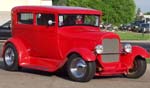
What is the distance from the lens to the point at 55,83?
504 inches

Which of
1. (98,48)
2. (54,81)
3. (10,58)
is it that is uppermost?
(98,48)

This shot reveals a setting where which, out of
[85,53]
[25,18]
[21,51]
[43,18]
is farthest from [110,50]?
[25,18]

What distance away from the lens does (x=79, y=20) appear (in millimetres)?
14602

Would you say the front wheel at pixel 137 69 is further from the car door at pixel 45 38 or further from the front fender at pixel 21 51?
the front fender at pixel 21 51

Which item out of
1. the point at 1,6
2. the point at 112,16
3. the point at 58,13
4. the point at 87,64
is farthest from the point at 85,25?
the point at 112,16

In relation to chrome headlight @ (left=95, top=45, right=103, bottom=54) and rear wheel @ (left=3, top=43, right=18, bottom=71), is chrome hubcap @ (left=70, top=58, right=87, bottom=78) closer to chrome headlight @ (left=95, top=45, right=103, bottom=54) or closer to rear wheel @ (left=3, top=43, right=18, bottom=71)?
chrome headlight @ (left=95, top=45, right=103, bottom=54)

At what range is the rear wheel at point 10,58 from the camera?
595 inches

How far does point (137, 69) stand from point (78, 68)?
1.78 meters

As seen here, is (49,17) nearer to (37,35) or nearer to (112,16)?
(37,35)

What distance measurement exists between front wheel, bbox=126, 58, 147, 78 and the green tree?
60.3m

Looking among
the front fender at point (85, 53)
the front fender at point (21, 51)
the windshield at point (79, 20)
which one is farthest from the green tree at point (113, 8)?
the front fender at point (85, 53)

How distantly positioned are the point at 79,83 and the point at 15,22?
12.4 feet

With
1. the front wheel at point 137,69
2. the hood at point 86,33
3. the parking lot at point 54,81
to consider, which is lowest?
the parking lot at point 54,81

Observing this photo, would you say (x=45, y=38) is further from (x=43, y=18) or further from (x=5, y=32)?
(x=5, y=32)
